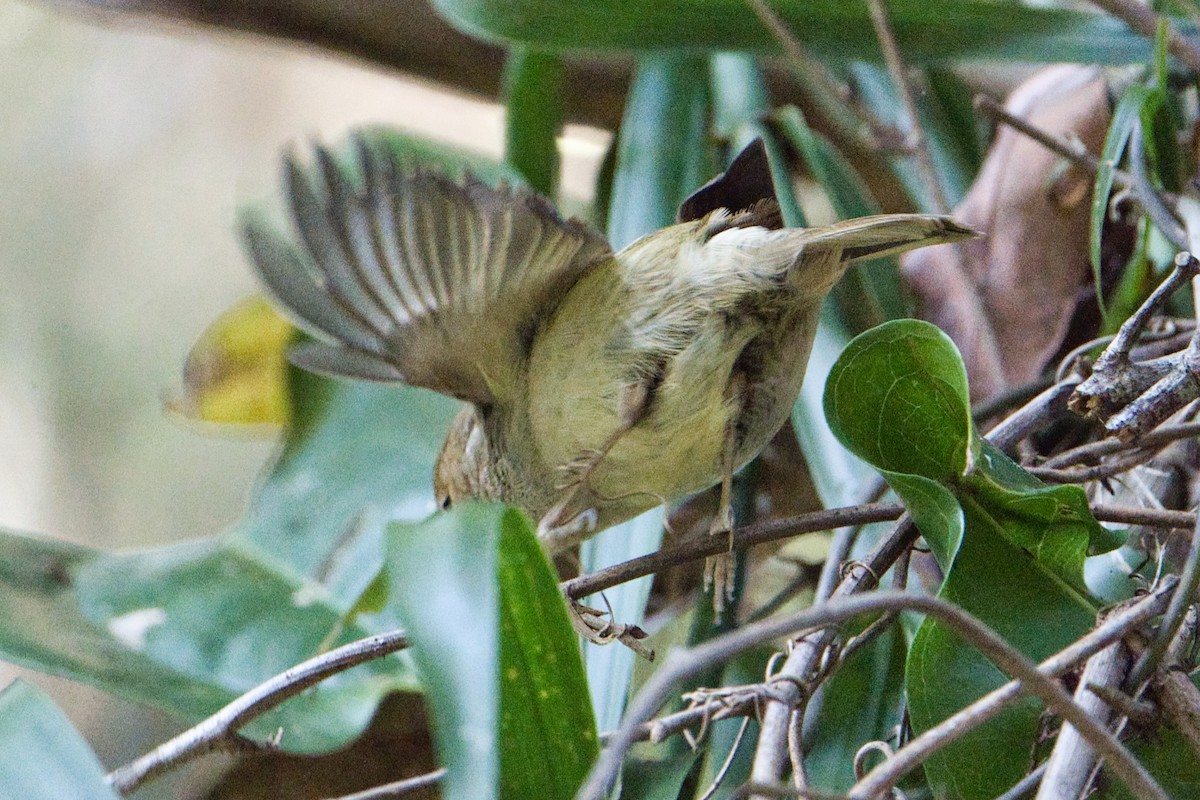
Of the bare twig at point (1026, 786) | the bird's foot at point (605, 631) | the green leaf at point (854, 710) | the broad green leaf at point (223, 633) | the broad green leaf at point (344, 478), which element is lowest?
the broad green leaf at point (223, 633)

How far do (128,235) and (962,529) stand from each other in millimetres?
3148

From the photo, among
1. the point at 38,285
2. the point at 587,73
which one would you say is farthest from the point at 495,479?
the point at 38,285

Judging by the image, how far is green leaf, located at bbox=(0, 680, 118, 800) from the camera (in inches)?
29.4

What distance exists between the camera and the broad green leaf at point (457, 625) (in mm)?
562

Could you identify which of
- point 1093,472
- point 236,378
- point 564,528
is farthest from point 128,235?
point 1093,472

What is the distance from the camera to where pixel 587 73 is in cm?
209

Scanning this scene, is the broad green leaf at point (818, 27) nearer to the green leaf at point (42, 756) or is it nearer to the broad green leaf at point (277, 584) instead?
the broad green leaf at point (277, 584)

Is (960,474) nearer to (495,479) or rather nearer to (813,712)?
(813,712)

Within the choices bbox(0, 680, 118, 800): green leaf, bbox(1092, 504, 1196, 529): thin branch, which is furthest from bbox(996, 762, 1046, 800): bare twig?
bbox(0, 680, 118, 800): green leaf

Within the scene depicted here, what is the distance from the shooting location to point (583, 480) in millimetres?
1054

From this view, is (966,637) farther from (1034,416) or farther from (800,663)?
(1034,416)

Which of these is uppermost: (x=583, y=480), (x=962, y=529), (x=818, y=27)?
(x=818, y=27)

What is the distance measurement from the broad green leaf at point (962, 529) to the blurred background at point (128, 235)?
1.97 meters

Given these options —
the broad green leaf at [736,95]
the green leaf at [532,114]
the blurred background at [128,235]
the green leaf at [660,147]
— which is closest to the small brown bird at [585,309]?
the green leaf at [660,147]
